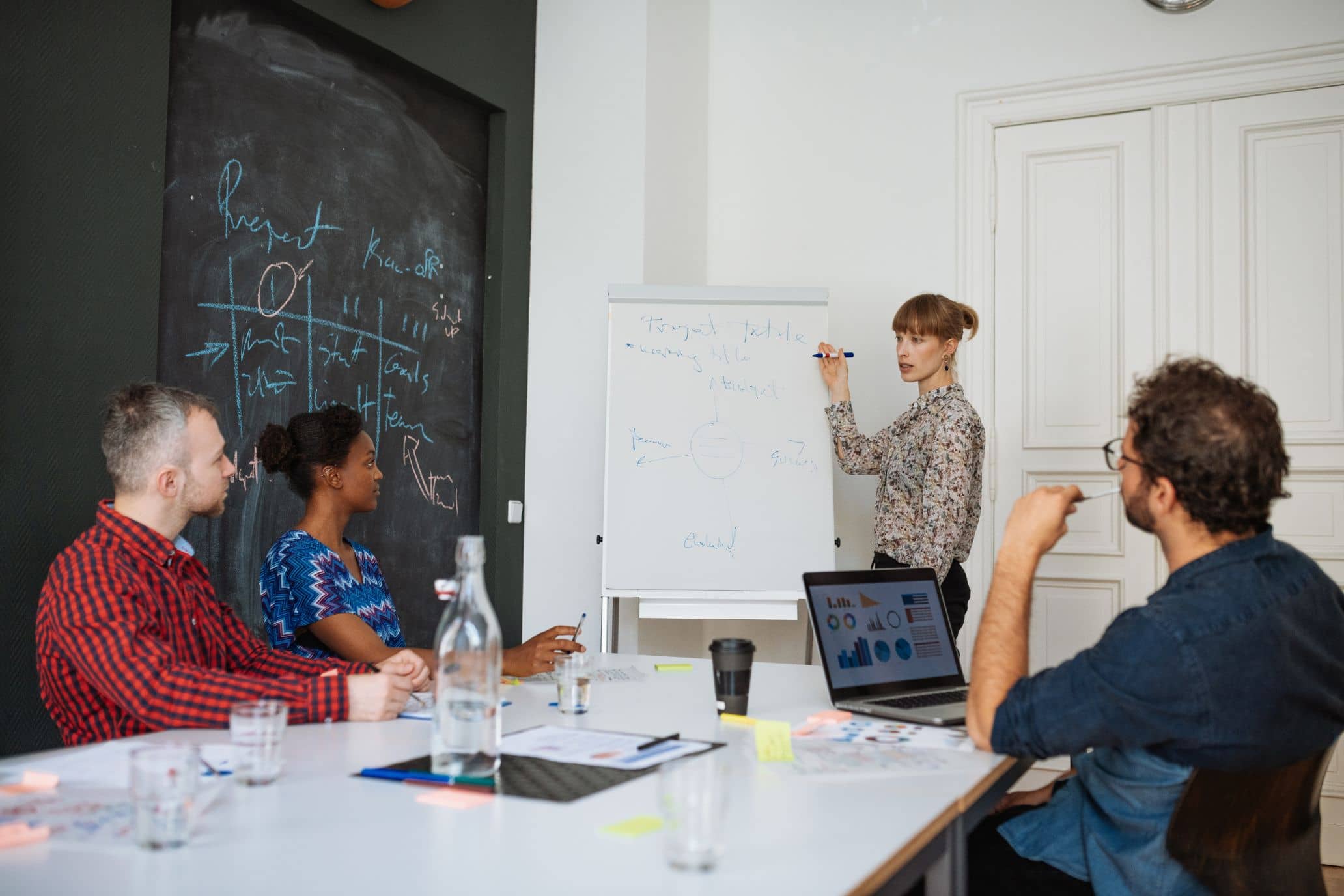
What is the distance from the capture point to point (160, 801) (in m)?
0.97

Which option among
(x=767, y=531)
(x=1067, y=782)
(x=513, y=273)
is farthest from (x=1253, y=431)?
(x=513, y=273)

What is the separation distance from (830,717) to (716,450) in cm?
191

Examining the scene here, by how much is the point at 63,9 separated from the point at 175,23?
38 centimetres

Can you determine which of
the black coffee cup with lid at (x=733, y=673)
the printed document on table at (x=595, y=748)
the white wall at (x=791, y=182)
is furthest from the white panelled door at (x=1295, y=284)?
the printed document on table at (x=595, y=748)

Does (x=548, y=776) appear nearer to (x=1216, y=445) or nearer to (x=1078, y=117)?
(x=1216, y=445)

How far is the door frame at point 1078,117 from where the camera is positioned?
11.7ft

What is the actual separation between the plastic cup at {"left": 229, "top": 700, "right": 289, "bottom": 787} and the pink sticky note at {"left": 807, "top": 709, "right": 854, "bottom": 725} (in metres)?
0.76

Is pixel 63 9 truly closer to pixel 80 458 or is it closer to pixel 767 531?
pixel 80 458

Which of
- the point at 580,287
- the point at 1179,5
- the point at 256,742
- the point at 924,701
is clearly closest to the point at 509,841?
the point at 256,742

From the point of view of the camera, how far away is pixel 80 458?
233 cm

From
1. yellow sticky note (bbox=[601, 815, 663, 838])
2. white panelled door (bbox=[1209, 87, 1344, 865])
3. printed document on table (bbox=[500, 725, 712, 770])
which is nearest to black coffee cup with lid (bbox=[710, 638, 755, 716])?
printed document on table (bbox=[500, 725, 712, 770])

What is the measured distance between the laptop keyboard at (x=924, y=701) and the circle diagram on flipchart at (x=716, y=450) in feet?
5.53

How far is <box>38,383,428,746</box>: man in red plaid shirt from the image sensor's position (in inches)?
57.6

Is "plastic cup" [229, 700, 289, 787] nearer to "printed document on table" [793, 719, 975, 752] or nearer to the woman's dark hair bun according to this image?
"printed document on table" [793, 719, 975, 752]
